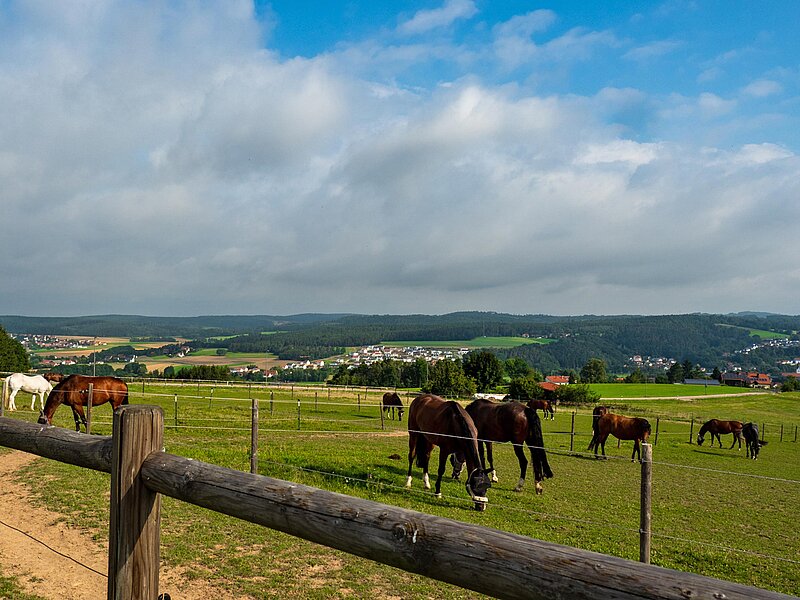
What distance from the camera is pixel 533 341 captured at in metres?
184

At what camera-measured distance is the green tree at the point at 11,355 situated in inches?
2352

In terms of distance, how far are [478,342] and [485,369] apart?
108 meters

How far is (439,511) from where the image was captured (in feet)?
29.9

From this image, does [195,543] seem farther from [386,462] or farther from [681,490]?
[681,490]

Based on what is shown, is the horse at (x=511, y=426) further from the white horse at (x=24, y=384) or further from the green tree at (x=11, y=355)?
the green tree at (x=11, y=355)

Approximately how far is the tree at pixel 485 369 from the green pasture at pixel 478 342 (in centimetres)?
9361

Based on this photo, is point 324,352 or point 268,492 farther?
point 324,352

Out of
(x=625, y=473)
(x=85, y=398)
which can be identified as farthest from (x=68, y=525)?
(x=625, y=473)

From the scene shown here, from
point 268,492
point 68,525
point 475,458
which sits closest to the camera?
point 268,492

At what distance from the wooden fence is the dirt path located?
2344 millimetres

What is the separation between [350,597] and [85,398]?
14.1m

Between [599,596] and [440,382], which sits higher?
[599,596]

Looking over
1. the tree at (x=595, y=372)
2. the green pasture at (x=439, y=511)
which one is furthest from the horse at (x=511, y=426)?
the tree at (x=595, y=372)

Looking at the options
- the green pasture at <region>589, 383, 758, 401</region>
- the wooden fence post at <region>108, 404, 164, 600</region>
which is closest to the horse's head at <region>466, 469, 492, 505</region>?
the wooden fence post at <region>108, 404, 164, 600</region>
